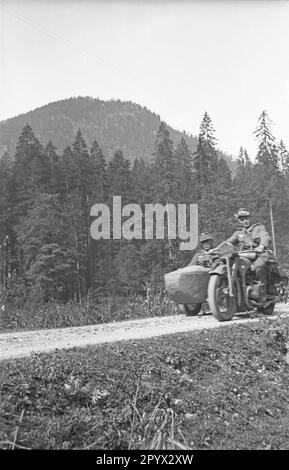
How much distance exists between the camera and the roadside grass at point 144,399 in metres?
3.42

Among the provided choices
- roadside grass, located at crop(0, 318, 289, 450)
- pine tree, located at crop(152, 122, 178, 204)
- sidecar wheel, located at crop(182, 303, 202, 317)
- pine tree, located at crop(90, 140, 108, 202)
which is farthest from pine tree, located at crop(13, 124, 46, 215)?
roadside grass, located at crop(0, 318, 289, 450)

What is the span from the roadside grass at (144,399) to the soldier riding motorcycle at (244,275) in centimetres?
278

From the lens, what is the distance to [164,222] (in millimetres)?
32375

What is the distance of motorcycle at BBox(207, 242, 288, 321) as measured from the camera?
8078 millimetres

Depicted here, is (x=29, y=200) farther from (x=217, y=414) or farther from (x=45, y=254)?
(x=217, y=414)

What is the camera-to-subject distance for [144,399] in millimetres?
4023

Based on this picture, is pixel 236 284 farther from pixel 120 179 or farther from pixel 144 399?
pixel 120 179

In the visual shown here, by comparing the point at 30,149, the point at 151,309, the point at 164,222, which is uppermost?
the point at 30,149

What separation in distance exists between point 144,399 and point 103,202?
3461 cm

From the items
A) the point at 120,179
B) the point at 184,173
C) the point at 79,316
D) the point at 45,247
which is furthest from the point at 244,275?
the point at 120,179

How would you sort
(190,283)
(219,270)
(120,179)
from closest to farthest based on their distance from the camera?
1. (219,270)
2. (190,283)
3. (120,179)

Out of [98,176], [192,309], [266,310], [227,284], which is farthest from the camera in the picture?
[98,176]
